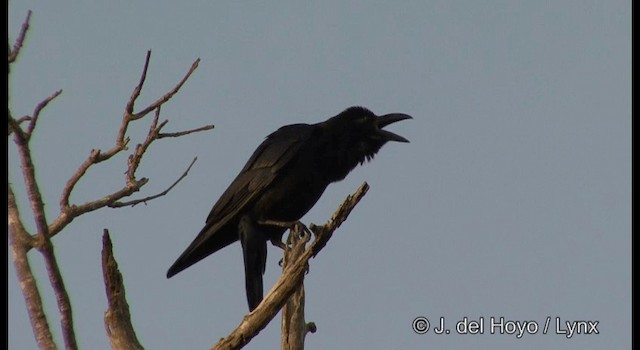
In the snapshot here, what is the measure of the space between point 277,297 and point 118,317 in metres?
0.94

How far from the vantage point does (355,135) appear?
925cm

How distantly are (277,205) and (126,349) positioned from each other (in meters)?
3.13

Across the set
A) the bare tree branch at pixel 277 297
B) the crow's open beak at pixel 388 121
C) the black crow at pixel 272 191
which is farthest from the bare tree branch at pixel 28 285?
the crow's open beak at pixel 388 121

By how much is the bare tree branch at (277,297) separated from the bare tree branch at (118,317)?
54 centimetres

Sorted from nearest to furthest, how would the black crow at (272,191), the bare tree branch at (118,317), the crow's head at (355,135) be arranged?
the bare tree branch at (118,317) → the black crow at (272,191) → the crow's head at (355,135)

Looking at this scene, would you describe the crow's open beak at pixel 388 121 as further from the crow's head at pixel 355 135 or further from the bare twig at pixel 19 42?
the bare twig at pixel 19 42

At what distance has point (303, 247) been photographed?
673cm

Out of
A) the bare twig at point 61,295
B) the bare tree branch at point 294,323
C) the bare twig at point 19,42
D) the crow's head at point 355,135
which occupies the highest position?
the crow's head at point 355,135

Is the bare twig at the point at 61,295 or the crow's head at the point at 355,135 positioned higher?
the crow's head at the point at 355,135

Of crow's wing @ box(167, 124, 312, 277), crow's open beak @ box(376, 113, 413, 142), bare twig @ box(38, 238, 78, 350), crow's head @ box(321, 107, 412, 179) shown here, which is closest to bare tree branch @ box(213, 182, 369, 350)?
bare twig @ box(38, 238, 78, 350)

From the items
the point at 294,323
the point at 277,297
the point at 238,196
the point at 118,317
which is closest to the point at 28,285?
the point at 118,317

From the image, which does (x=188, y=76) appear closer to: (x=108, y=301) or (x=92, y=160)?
(x=92, y=160)

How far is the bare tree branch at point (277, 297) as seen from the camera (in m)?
5.51
